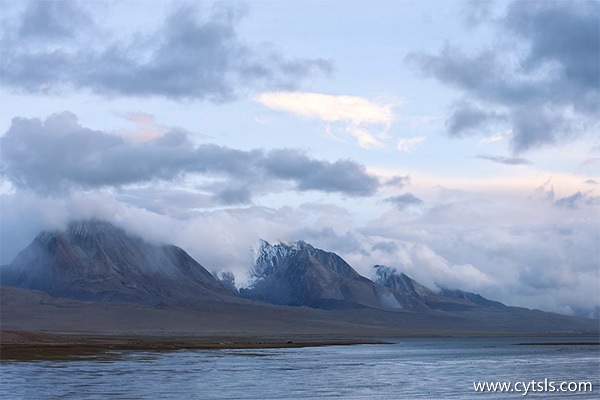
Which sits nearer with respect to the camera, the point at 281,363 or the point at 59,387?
the point at 59,387

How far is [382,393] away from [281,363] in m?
36.9

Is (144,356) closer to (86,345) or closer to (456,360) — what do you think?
(86,345)

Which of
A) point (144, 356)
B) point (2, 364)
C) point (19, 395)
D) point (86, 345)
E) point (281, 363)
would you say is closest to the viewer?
point (19, 395)

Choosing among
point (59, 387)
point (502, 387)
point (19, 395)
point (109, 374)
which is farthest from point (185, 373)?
point (502, 387)

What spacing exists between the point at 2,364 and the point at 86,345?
4420 cm

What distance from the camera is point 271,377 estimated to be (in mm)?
81125

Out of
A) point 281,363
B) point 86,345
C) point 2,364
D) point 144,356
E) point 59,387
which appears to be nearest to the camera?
point 59,387

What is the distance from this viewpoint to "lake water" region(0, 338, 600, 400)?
6606 cm

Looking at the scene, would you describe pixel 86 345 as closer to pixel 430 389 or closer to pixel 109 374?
pixel 109 374

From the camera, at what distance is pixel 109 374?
8081cm

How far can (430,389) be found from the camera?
70.8 metres

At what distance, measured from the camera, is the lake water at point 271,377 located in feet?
217

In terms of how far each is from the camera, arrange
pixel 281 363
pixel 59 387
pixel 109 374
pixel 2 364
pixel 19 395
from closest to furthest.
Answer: pixel 19 395, pixel 59 387, pixel 109 374, pixel 2 364, pixel 281 363

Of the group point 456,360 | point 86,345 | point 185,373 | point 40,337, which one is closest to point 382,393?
point 185,373
